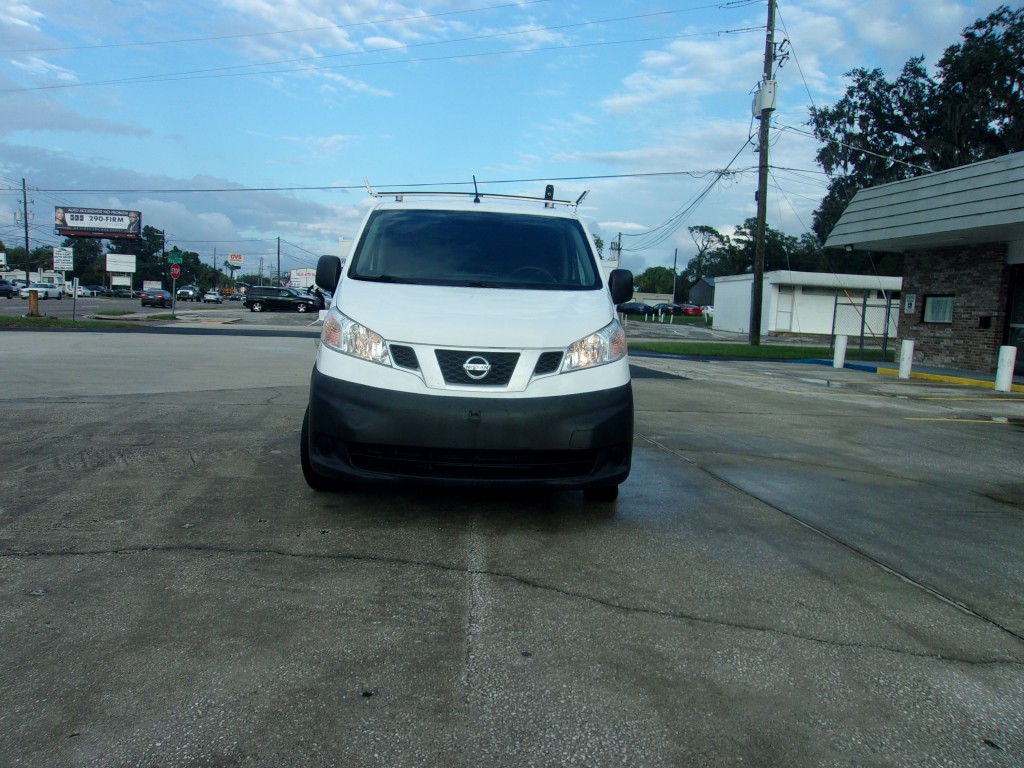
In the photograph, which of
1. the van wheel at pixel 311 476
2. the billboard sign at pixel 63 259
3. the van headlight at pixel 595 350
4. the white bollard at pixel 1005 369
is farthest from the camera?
the billboard sign at pixel 63 259

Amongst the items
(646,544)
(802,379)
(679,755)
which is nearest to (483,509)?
(646,544)

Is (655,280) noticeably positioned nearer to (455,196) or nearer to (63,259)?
(63,259)

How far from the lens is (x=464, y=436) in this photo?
4121 millimetres

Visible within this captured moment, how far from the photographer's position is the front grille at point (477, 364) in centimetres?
425

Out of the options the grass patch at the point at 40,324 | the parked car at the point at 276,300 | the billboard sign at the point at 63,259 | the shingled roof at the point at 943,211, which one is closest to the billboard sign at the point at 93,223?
the parked car at the point at 276,300

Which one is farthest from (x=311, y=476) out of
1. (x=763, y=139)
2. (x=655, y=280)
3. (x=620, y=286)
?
(x=655, y=280)

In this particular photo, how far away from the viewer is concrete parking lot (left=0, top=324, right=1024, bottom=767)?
8.11ft

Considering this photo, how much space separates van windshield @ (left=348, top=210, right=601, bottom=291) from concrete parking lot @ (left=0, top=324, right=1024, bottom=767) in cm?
146

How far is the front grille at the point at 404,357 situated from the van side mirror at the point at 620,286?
1.63 meters

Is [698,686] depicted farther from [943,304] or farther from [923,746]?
[943,304]

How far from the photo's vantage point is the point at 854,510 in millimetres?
5379

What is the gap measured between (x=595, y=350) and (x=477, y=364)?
73cm

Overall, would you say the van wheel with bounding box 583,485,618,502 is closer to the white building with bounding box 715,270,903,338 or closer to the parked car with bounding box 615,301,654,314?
the white building with bounding box 715,270,903,338

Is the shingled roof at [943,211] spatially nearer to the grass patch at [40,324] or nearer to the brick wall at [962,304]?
the brick wall at [962,304]
